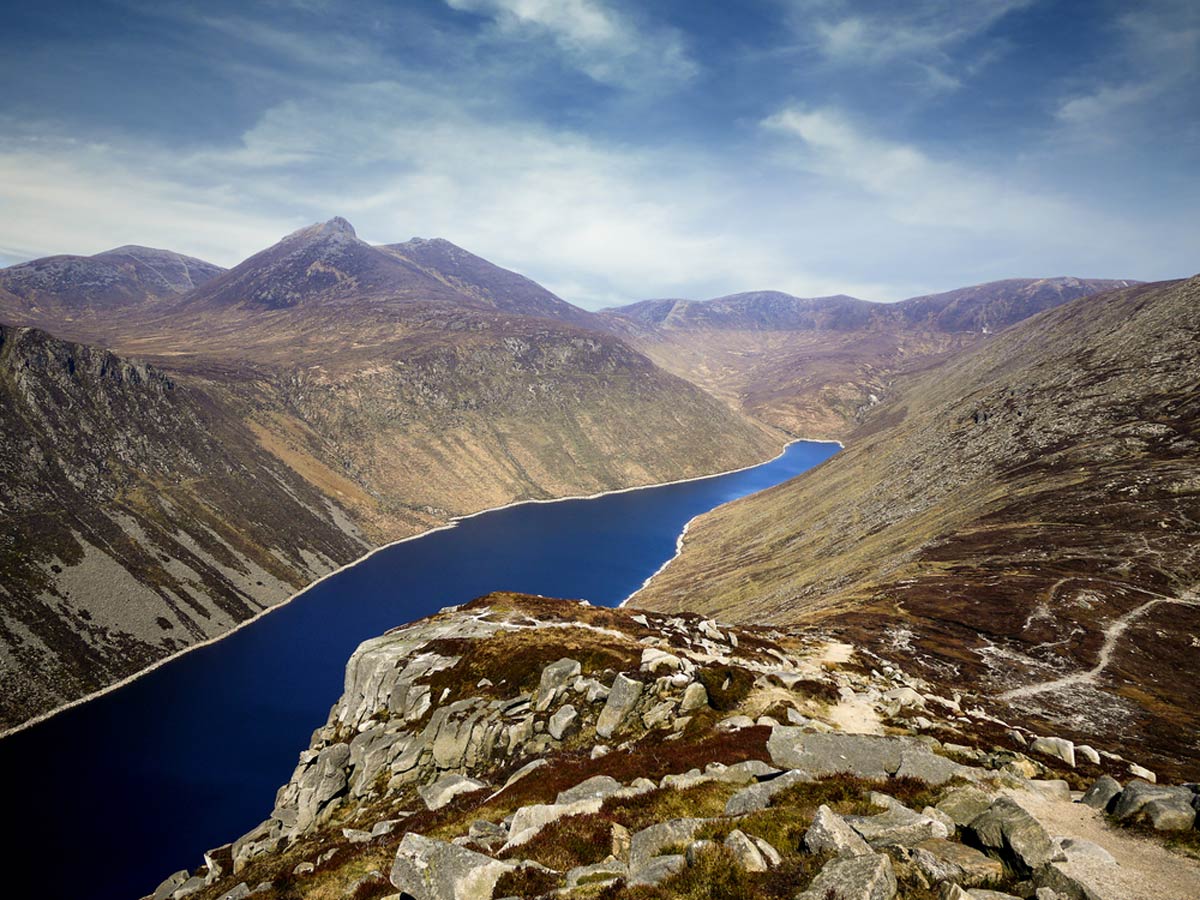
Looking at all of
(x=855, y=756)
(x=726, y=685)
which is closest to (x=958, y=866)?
(x=855, y=756)

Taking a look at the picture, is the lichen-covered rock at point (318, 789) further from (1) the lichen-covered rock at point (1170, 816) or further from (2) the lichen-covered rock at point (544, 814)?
(1) the lichen-covered rock at point (1170, 816)

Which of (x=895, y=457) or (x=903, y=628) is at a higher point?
(x=895, y=457)

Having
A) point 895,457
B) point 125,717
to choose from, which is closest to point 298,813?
point 125,717

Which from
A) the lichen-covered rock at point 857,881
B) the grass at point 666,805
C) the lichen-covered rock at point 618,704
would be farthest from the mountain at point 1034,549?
the lichen-covered rock at point 857,881

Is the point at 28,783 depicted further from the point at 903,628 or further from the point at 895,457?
the point at 895,457

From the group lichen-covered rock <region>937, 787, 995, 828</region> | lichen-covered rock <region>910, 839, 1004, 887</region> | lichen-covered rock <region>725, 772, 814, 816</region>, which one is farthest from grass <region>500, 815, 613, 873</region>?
lichen-covered rock <region>937, 787, 995, 828</region>

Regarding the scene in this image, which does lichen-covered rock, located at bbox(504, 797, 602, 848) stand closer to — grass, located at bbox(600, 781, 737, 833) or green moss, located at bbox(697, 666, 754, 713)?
grass, located at bbox(600, 781, 737, 833)
